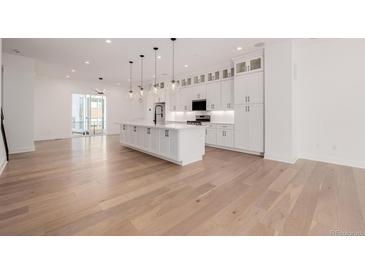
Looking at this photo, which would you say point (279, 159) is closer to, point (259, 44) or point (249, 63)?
point (249, 63)

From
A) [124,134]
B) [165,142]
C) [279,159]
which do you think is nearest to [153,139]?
[165,142]

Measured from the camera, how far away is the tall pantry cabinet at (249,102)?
4832 mm

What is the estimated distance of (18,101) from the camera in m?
5.20

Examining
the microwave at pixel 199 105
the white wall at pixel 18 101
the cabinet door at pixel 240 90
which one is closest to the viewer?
the white wall at pixel 18 101

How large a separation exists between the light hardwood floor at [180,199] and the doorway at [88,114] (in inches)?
228

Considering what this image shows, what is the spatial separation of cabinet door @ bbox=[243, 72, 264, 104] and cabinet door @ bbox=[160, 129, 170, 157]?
263cm

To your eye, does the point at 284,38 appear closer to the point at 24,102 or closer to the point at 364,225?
the point at 364,225

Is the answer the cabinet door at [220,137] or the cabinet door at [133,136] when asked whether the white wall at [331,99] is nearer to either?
the cabinet door at [220,137]

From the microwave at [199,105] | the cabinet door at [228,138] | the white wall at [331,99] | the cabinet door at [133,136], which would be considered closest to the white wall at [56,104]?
the cabinet door at [133,136]

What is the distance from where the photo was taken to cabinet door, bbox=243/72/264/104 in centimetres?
478

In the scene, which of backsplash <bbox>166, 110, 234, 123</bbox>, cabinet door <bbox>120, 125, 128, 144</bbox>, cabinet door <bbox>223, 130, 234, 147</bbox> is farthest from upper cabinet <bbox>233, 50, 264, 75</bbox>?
cabinet door <bbox>120, 125, 128, 144</bbox>

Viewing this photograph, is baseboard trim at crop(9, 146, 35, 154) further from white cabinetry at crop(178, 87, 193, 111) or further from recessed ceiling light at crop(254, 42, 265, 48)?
recessed ceiling light at crop(254, 42, 265, 48)

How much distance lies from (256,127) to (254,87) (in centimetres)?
114
